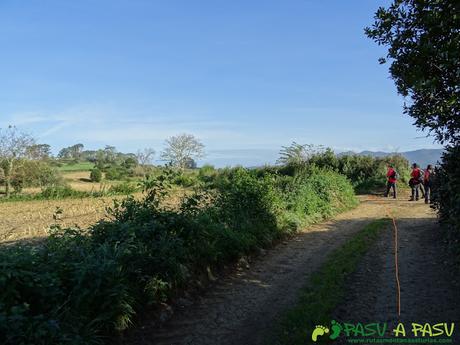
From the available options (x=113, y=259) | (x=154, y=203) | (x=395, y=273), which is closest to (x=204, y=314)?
(x=113, y=259)

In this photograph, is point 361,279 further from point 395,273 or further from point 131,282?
point 131,282

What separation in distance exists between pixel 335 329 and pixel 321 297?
3.88ft

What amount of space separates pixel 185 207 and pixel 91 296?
11.5ft

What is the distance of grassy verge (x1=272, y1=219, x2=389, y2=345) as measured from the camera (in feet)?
16.9

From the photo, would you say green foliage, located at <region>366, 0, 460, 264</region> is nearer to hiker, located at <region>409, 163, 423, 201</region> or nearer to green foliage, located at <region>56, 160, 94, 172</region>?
hiker, located at <region>409, 163, 423, 201</region>

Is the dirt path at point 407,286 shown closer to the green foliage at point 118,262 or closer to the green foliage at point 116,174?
the green foliage at point 118,262

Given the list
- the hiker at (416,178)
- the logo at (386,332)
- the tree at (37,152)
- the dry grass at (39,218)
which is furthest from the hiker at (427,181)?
the tree at (37,152)

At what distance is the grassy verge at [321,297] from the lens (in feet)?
16.9

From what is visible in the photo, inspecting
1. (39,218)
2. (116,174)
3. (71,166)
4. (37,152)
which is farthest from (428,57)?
(71,166)

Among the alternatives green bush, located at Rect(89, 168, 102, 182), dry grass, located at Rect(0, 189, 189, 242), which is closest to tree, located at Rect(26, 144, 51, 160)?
green bush, located at Rect(89, 168, 102, 182)

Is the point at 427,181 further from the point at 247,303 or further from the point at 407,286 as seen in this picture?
the point at 247,303

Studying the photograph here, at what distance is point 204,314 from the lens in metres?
6.15

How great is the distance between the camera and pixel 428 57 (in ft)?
20.6

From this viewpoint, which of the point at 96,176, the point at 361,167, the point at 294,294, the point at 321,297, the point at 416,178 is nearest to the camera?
the point at 321,297
